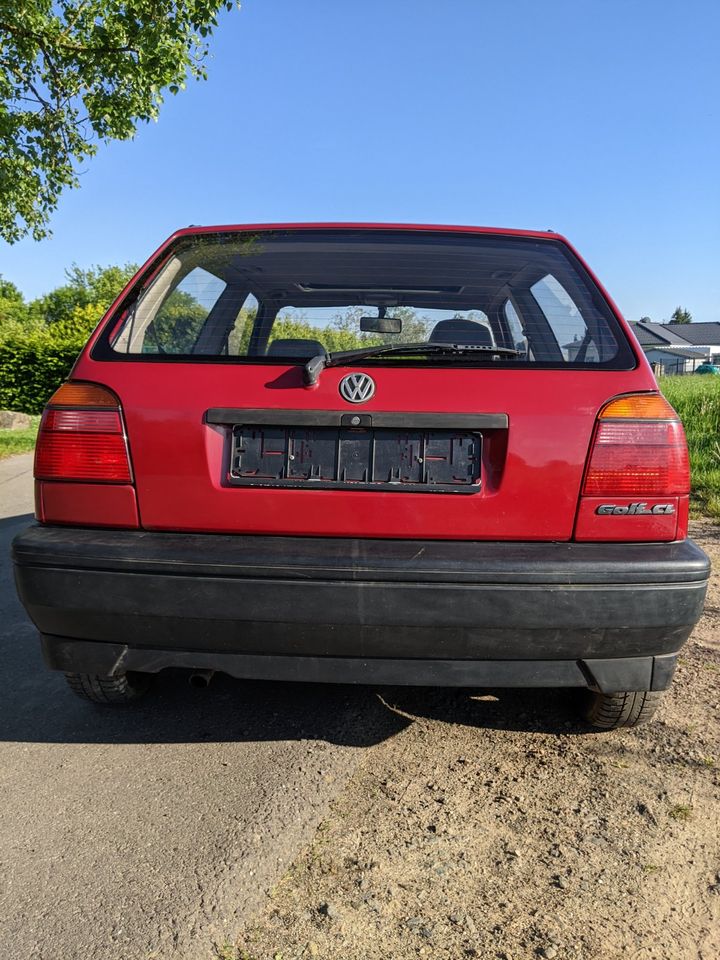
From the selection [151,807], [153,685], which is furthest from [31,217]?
[151,807]

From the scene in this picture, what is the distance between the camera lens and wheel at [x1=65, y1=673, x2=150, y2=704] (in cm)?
273

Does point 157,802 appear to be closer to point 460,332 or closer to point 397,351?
point 397,351

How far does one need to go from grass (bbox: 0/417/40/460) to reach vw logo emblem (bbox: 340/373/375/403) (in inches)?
426

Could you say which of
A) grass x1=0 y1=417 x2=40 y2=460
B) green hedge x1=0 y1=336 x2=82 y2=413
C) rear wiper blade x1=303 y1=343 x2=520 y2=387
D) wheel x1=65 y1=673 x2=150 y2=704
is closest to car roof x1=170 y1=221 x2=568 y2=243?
rear wiper blade x1=303 y1=343 x2=520 y2=387

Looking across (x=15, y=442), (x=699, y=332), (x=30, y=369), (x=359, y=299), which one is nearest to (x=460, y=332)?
(x=359, y=299)

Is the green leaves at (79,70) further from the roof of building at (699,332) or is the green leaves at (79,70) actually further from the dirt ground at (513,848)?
the roof of building at (699,332)

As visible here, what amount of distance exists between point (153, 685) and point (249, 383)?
1452 mm

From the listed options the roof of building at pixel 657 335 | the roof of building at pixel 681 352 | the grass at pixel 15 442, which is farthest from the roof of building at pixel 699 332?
the grass at pixel 15 442

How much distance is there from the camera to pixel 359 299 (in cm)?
274

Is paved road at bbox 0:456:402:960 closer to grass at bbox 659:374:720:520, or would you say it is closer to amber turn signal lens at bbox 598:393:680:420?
amber turn signal lens at bbox 598:393:680:420

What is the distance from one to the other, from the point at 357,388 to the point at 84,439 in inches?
34.0

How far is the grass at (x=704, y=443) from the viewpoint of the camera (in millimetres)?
7520

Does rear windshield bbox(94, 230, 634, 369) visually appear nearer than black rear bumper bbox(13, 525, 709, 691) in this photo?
No

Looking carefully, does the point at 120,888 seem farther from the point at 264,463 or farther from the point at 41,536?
the point at 264,463
